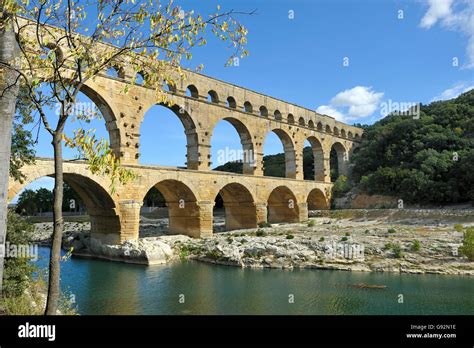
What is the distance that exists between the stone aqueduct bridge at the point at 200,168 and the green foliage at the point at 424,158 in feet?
19.4

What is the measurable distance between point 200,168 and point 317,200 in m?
18.8

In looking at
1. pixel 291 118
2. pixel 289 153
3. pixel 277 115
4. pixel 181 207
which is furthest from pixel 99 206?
pixel 291 118

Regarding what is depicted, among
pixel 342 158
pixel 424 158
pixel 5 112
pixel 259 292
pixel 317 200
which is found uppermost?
pixel 342 158

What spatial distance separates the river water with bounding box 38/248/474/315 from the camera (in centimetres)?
1241

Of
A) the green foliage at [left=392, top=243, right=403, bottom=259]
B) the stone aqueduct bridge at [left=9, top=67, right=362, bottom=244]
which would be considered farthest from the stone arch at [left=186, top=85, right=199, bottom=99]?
the green foliage at [left=392, top=243, right=403, bottom=259]

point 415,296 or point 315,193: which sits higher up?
point 315,193

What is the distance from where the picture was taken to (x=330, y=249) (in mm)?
20922

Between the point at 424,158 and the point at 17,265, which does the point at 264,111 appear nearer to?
the point at 424,158

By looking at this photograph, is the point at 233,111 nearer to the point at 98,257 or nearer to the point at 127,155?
the point at 127,155

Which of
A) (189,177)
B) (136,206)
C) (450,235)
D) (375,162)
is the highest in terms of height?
(375,162)

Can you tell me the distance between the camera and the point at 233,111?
32.4 m

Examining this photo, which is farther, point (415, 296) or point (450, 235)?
point (450, 235)
